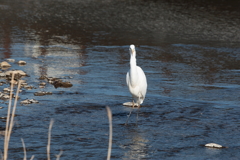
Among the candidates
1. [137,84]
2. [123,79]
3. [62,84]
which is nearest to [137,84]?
[137,84]

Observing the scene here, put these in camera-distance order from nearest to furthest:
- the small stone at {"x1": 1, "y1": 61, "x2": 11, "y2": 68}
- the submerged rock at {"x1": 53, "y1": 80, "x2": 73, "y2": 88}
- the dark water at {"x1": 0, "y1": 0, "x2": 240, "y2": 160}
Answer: the dark water at {"x1": 0, "y1": 0, "x2": 240, "y2": 160} → the submerged rock at {"x1": 53, "y1": 80, "x2": 73, "y2": 88} → the small stone at {"x1": 1, "y1": 61, "x2": 11, "y2": 68}

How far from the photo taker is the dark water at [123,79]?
6.13m

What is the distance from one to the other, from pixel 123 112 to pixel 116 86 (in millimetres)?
1799

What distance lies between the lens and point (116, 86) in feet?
31.3

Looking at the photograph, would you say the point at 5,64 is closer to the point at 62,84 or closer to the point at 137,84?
the point at 62,84

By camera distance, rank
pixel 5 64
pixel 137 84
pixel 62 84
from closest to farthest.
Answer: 1. pixel 137 84
2. pixel 62 84
3. pixel 5 64

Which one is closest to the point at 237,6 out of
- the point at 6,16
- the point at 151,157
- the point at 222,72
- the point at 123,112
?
the point at 6,16

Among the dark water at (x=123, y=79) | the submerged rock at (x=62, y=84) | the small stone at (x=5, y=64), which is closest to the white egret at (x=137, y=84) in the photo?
the dark water at (x=123, y=79)

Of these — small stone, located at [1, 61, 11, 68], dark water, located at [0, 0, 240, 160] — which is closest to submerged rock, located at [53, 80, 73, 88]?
dark water, located at [0, 0, 240, 160]

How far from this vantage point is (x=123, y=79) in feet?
33.4

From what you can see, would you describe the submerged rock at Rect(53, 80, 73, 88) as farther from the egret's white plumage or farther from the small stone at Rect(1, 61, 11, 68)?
the small stone at Rect(1, 61, 11, 68)

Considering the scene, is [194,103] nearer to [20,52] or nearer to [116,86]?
[116,86]

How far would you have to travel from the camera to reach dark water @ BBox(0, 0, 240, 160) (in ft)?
20.1

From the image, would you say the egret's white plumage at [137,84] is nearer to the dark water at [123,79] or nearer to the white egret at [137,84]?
the white egret at [137,84]
